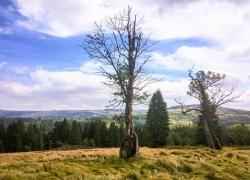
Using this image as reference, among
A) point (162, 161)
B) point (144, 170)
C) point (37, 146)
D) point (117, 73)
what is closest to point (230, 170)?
point (162, 161)

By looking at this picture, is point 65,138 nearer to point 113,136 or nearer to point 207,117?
point 113,136

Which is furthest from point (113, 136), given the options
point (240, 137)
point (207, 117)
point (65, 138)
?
point (207, 117)

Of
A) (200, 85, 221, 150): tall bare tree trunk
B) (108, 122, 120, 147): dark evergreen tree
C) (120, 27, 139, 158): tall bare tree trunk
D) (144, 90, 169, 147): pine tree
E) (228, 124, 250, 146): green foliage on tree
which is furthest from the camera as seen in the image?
(108, 122, 120, 147): dark evergreen tree

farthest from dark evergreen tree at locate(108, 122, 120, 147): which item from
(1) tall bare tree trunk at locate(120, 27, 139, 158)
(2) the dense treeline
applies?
(1) tall bare tree trunk at locate(120, 27, 139, 158)

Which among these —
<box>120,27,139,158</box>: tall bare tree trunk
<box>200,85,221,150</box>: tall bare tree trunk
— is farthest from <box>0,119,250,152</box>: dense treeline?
<box>120,27,139,158</box>: tall bare tree trunk

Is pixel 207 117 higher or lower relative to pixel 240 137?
higher

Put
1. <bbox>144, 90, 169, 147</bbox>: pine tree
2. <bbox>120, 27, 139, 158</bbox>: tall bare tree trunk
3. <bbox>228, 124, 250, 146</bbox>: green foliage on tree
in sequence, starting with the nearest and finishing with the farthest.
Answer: <bbox>120, 27, 139, 158</bbox>: tall bare tree trunk < <bbox>144, 90, 169, 147</bbox>: pine tree < <bbox>228, 124, 250, 146</bbox>: green foliage on tree

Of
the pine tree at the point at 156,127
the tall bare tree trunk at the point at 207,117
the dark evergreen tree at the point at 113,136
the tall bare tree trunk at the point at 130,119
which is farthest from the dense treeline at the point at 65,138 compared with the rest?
the tall bare tree trunk at the point at 130,119

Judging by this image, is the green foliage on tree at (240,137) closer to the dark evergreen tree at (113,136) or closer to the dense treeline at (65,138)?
the dense treeline at (65,138)

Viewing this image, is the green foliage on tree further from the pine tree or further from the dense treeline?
the pine tree

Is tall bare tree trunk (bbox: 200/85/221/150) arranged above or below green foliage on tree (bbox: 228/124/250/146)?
above

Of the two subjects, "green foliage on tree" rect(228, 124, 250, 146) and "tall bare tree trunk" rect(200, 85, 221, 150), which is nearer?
→ "tall bare tree trunk" rect(200, 85, 221, 150)

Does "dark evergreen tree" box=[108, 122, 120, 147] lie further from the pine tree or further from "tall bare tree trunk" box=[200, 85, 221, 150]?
"tall bare tree trunk" box=[200, 85, 221, 150]

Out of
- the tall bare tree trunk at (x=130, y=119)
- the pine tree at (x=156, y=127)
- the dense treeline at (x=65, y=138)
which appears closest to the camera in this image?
the tall bare tree trunk at (x=130, y=119)
